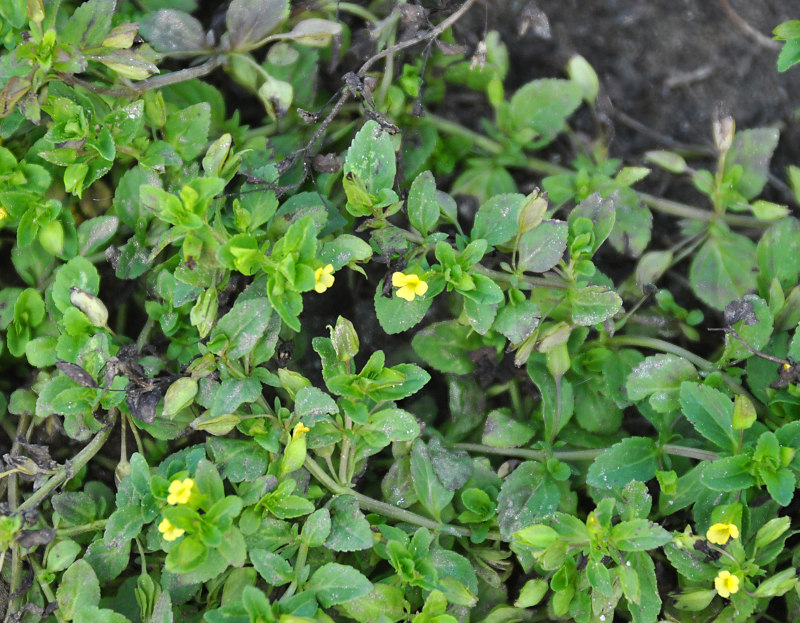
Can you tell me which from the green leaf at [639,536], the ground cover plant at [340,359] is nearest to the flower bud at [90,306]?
Result: the ground cover plant at [340,359]

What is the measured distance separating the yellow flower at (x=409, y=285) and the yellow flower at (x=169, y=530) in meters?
0.80

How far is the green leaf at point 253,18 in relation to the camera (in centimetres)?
242

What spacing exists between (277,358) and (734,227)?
5.69 feet

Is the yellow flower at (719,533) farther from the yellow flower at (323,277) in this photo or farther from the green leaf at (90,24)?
the green leaf at (90,24)

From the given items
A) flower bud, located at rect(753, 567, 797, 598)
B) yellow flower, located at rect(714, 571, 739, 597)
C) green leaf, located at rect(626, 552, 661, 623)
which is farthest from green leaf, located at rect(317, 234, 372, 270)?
flower bud, located at rect(753, 567, 797, 598)

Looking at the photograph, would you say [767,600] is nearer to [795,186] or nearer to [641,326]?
[641,326]

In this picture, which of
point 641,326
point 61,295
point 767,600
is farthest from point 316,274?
point 767,600

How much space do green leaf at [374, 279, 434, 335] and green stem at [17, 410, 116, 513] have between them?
2.69ft

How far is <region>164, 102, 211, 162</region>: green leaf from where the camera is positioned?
233 cm

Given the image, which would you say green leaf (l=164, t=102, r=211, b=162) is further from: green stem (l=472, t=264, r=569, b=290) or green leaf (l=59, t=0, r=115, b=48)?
green stem (l=472, t=264, r=569, b=290)

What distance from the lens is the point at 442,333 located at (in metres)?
2.42

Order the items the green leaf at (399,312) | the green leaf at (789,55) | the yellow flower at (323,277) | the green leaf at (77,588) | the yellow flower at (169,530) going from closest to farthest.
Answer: the yellow flower at (169,530)
the yellow flower at (323,277)
the green leaf at (77,588)
the green leaf at (399,312)
the green leaf at (789,55)

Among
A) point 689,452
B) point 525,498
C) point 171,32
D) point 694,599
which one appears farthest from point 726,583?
point 171,32

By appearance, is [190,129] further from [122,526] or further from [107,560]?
[107,560]
